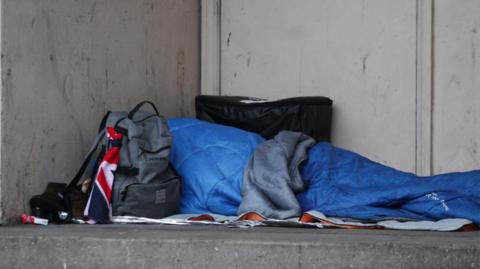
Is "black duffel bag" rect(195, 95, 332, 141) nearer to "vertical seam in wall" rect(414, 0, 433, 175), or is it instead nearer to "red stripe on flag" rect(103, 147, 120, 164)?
"vertical seam in wall" rect(414, 0, 433, 175)

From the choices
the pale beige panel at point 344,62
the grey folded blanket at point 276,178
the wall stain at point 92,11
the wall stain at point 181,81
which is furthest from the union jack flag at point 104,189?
the pale beige panel at point 344,62

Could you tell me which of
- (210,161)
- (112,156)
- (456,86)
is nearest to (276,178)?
(210,161)

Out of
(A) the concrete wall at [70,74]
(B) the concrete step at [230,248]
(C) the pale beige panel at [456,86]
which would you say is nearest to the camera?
(B) the concrete step at [230,248]

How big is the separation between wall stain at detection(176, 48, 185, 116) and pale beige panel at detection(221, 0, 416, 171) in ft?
0.87

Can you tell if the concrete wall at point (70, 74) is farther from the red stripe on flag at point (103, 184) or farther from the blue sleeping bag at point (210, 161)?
the blue sleeping bag at point (210, 161)

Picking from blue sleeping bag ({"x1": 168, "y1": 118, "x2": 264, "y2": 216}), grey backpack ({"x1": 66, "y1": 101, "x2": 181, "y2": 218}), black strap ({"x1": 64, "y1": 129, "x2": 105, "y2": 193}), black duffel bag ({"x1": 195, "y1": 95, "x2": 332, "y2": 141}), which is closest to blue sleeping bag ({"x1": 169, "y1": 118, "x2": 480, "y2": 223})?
blue sleeping bag ({"x1": 168, "y1": 118, "x2": 264, "y2": 216})

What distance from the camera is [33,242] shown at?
3.42 m

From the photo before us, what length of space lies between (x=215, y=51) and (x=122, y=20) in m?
0.84

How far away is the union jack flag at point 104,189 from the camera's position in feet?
12.8

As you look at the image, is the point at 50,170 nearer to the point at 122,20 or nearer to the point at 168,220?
the point at 168,220

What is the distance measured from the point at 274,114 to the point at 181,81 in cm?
61

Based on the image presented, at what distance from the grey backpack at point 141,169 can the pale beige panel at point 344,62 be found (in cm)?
117

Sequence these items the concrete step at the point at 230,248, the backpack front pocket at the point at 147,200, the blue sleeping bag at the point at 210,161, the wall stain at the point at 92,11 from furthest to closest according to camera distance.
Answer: the wall stain at the point at 92,11 < the blue sleeping bag at the point at 210,161 < the backpack front pocket at the point at 147,200 < the concrete step at the point at 230,248

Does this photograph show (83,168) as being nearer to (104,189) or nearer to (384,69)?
(104,189)
